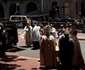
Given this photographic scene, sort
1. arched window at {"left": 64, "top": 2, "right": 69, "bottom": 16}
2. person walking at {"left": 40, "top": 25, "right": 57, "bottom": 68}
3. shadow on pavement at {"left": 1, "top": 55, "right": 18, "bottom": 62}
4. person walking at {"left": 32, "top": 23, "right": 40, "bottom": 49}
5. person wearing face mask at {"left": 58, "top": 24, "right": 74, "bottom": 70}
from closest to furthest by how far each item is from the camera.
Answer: person wearing face mask at {"left": 58, "top": 24, "right": 74, "bottom": 70} → person walking at {"left": 40, "top": 25, "right": 57, "bottom": 68} → shadow on pavement at {"left": 1, "top": 55, "right": 18, "bottom": 62} → person walking at {"left": 32, "top": 23, "right": 40, "bottom": 49} → arched window at {"left": 64, "top": 2, "right": 69, "bottom": 16}

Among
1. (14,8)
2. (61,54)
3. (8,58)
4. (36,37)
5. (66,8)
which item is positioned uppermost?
(14,8)

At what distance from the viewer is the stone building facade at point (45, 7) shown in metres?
63.9

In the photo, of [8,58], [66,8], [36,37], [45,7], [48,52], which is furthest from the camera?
[45,7]

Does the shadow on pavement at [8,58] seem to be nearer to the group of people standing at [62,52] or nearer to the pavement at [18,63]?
the pavement at [18,63]

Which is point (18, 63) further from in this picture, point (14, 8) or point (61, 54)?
point (14, 8)

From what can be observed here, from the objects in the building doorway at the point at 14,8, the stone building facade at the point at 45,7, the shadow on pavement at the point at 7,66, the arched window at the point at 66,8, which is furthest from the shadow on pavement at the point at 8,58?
the arched window at the point at 66,8

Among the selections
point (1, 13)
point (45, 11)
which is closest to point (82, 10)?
point (45, 11)

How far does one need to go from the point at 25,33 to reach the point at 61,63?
357 inches

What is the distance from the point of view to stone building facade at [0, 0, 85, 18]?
63862mm

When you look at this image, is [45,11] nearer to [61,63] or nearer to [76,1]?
[76,1]

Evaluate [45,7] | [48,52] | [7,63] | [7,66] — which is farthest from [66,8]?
[48,52]

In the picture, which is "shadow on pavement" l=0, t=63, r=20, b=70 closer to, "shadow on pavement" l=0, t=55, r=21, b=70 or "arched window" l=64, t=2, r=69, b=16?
"shadow on pavement" l=0, t=55, r=21, b=70

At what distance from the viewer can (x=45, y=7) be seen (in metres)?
65.4

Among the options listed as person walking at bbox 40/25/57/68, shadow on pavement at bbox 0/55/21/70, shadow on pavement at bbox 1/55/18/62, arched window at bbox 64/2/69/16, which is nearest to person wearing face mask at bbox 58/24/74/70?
person walking at bbox 40/25/57/68
